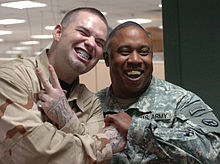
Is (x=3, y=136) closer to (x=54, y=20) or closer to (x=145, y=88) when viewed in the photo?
(x=145, y=88)

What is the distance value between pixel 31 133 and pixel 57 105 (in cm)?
18

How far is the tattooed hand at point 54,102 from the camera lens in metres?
1.50

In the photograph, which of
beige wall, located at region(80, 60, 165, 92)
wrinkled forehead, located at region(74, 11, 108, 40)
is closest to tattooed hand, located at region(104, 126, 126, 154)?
wrinkled forehead, located at region(74, 11, 108, 40)

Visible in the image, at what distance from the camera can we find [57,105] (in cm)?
151

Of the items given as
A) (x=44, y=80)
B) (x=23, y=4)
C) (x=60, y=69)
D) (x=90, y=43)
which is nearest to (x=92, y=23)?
(x=90, y=43)

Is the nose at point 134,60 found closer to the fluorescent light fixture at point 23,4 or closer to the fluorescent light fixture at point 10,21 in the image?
the fluorescent light fixture at point 23,4

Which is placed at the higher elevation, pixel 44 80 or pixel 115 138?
pixel 44 80

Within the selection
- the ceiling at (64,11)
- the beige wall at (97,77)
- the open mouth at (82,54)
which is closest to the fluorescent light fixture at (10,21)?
the ceiling at (64,11)

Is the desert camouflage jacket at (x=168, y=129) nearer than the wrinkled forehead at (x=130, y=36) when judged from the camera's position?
A: Yes

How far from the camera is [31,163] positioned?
4.58 feet

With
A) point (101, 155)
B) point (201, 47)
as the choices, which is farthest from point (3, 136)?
point (201, 47)

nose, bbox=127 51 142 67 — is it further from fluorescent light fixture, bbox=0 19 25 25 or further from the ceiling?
fluorescent light fixture, bbox=0 19 25 25

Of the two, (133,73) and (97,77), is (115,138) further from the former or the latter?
(97,77)

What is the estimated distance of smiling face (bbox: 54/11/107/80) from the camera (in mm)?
1693
